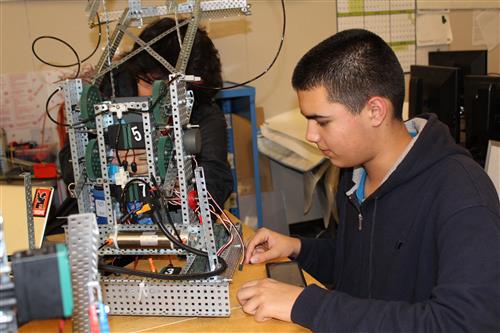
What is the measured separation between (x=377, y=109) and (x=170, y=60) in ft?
3.45

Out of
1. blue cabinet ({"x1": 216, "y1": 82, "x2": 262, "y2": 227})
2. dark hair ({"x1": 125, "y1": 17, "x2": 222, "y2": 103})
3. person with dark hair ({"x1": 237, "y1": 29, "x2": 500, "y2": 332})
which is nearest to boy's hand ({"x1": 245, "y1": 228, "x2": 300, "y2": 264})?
person with dark hair ({"x1": 237, "y1": 29, "x2": 500, "y2": 332})

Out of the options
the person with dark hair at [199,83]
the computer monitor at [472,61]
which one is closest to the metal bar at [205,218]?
the person with dark hair at [199,83]

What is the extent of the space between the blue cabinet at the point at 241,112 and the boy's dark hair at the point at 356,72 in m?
1.52

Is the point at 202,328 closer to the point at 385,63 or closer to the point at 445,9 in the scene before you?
the point at 385,63

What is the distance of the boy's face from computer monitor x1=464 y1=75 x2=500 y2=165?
3.29ft

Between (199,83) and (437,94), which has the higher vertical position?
(199,83)

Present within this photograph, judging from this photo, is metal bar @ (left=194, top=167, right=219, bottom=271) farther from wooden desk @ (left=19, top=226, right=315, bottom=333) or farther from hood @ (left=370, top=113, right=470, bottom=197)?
hood @ (left=370, top=113, right=470, bottom=197)

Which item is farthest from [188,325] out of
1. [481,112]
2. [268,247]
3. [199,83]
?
[481,112]

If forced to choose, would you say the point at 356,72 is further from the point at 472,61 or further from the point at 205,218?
the point at 472,61

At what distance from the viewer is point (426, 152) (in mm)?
1209

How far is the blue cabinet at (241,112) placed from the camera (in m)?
2.85

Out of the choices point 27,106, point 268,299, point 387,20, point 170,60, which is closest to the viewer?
point 268,299

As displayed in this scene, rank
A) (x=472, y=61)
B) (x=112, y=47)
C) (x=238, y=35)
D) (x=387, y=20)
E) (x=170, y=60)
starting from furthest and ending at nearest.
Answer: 1. (x=387, y=20)
2. (x=238, y=35)
3. (x=472, y=61)
4. (x=170, y=60)
5. (x=112, y=47)

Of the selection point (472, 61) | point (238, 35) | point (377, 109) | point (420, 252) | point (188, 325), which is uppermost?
point (238, 35)
